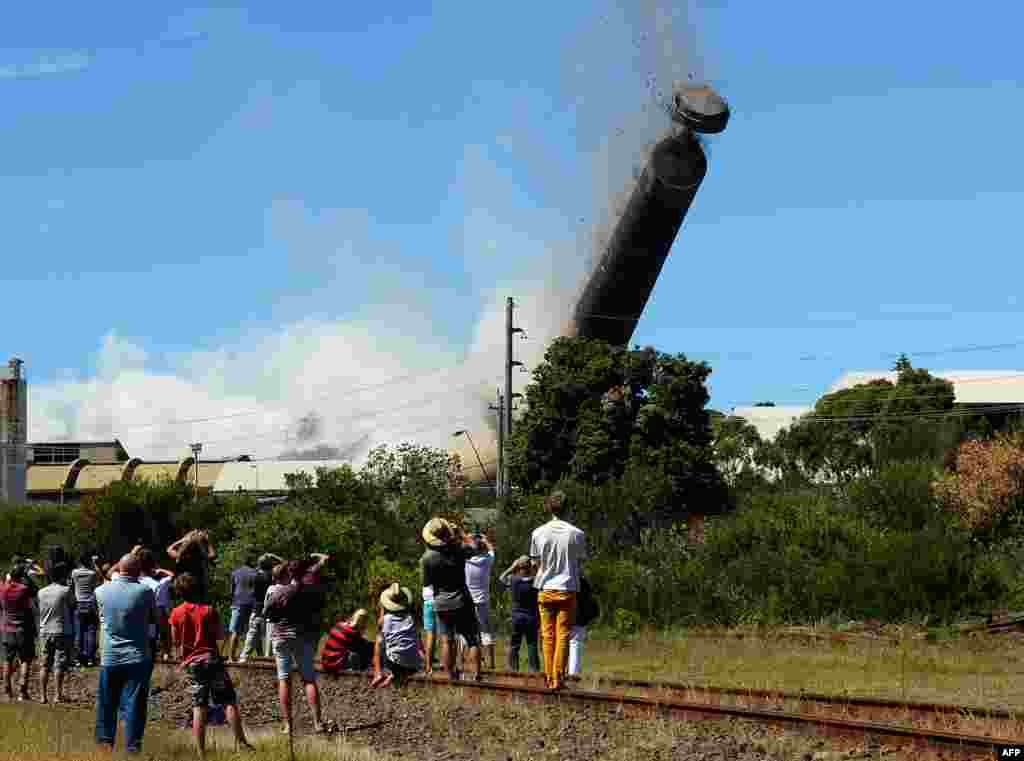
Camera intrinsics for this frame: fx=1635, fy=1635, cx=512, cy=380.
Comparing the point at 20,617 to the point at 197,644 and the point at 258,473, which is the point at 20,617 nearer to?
the point at 197,644

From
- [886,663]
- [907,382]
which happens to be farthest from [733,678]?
[907,382]

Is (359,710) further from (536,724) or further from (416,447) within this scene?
(416,447)

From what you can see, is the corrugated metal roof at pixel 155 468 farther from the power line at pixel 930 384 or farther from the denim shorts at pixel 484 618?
the denim shorts at pixel 484 618

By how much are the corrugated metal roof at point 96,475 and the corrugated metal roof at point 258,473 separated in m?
4.73

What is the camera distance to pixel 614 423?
52875 millimetres

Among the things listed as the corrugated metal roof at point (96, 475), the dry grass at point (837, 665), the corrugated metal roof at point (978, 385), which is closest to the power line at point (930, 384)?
the corrugated metal roof at point (978, 385)

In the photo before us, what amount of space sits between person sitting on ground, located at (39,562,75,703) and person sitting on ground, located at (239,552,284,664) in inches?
99.9

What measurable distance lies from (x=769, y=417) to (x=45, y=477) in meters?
40.1

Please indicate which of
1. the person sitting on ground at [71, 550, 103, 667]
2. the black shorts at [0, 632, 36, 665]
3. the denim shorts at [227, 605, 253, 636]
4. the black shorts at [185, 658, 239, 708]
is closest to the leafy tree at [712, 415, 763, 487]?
the denim shorts at [227, 605, 253, 636]

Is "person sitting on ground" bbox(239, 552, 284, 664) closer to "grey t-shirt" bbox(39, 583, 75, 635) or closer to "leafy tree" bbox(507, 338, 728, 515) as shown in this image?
"grey t-shirt" bbox(39, 583, 75, 635)

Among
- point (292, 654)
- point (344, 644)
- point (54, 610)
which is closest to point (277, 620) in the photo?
point (292, 654)

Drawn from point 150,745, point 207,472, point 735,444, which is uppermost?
point 735,444

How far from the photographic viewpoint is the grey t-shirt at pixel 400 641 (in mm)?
17672

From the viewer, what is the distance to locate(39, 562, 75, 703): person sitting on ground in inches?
741
